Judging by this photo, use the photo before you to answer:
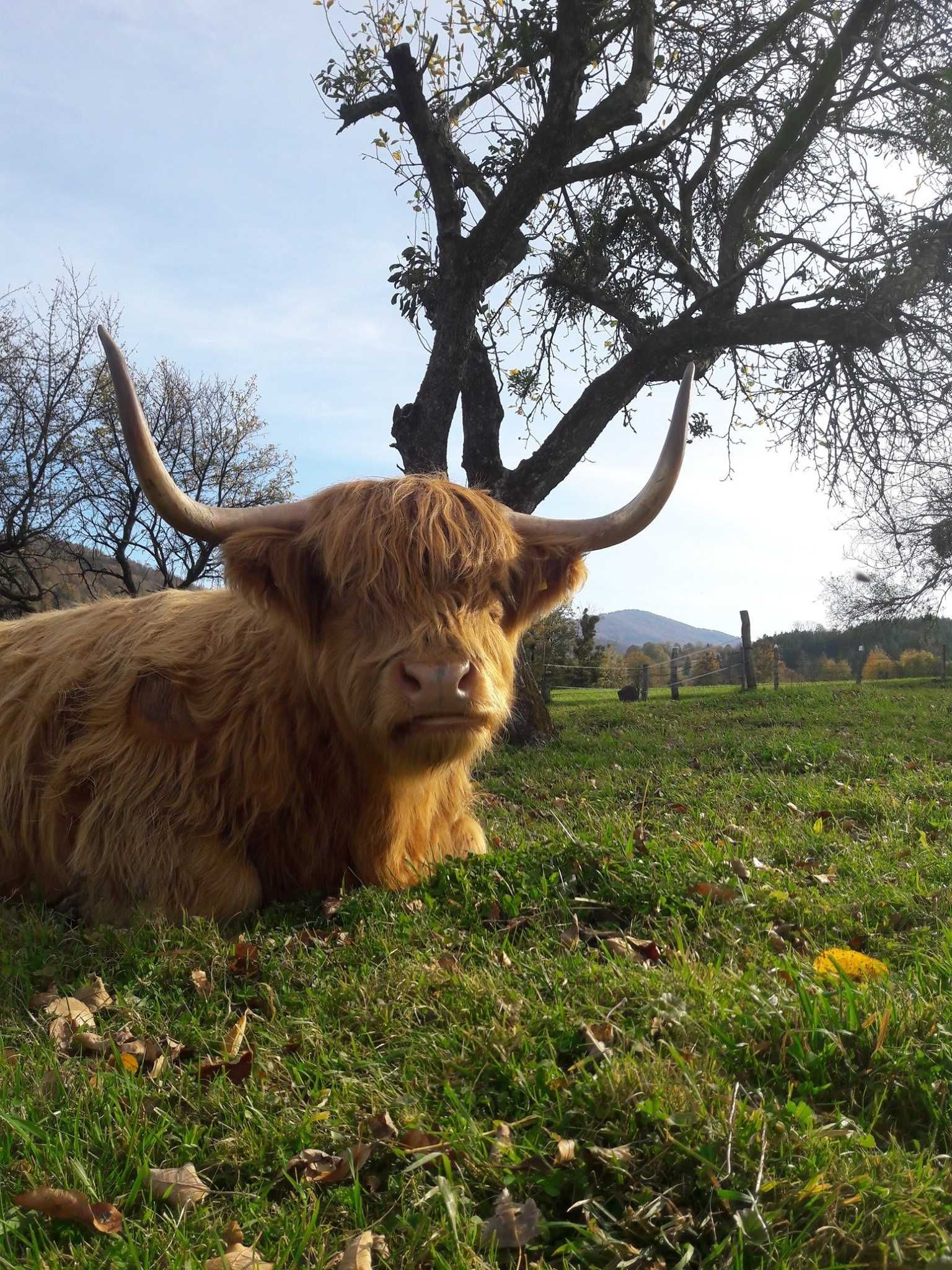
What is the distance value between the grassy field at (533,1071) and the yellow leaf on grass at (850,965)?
0.05 m

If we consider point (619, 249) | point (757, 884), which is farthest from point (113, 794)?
point (619, 249)

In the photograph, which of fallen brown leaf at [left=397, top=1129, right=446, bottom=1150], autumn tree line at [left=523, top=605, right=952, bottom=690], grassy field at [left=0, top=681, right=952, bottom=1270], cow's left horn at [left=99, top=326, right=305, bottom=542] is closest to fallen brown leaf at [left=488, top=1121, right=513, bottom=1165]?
grassy field at [left=0, top=681, right=952, bottom=1270]

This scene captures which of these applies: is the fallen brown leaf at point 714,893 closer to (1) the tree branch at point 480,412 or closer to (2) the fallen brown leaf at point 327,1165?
(2) the fallen brown leaf at point 327,1165

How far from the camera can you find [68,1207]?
161 centimetres

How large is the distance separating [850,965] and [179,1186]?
1.84 m

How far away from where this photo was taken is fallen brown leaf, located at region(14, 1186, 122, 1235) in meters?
1.59

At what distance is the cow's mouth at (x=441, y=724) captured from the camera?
2.92 m

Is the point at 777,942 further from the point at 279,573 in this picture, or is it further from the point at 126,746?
the point at 126,746

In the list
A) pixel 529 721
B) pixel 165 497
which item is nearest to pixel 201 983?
pixel 165 497

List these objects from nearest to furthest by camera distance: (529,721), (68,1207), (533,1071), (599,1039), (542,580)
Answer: (68,1207)
(533,1071)
(599,1039)
(542,580)
(529,721)

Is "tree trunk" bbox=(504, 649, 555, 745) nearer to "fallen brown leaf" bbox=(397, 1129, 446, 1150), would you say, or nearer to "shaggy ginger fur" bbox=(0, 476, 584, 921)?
"shaggy ginger fur" bbox=(0, 476, 584, 921)

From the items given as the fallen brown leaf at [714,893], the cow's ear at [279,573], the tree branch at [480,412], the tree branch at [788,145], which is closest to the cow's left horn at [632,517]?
the cow's ear at [279,573]

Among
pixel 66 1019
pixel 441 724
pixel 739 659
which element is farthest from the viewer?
pixel 739 659

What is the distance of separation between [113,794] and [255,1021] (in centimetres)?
146
